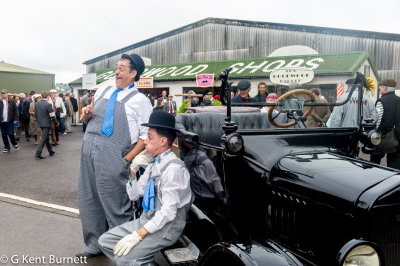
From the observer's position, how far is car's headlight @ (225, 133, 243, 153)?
2.32m

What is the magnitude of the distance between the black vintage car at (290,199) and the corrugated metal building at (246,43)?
59.3ft

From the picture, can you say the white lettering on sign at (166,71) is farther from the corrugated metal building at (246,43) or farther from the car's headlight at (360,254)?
the car's headlight at (360,254)

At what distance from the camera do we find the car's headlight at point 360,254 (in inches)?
68.3

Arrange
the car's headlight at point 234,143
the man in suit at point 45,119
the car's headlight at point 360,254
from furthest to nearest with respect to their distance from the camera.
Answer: the man in suit at point 45,119 < the car's headlight at point 234,143 < the car's headlight at point 360,254

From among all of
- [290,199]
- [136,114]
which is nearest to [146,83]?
[136,114]

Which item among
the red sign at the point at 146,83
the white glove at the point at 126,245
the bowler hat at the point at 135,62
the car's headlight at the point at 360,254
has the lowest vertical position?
the white glove at the point at 126,245

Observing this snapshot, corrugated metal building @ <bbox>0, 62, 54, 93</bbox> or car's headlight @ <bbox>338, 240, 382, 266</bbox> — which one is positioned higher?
corrugated metal building @ <bbox>0, 62, 54, 93</bbox>

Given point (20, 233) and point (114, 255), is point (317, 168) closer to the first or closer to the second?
point (114, 255)

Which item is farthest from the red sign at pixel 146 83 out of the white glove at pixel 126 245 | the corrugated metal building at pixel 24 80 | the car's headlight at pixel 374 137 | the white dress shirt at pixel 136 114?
the white glove at pixel 126 245

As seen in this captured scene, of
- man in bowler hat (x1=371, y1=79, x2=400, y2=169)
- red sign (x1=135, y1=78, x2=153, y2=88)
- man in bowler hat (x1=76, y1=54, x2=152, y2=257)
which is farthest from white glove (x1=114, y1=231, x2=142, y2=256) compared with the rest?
red sign (x1=135, y1=78, x2=153, y2=88)

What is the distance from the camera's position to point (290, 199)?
2162mm

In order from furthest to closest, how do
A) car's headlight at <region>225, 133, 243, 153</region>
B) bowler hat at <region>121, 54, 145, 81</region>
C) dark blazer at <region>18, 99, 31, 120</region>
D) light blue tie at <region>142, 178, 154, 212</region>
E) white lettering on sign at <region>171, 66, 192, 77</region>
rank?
white lettering on sign at <region>171, 66, 192, 77</region>, dark blazer at <region>18, 99, 31, 120</region>, bowler hat at <region>121, 54, 145, 81</region>, light blue tie at <region>142, 178, 154, 212</region>, car's headlight at <region>225, 133, 243, 153</region>

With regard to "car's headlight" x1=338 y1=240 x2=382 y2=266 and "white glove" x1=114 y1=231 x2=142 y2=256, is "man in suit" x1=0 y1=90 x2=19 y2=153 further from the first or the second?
"car's headlight" x1=338 y1=240 x2=382 y2=266

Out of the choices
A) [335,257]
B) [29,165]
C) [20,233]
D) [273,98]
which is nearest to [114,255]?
[335,257]
